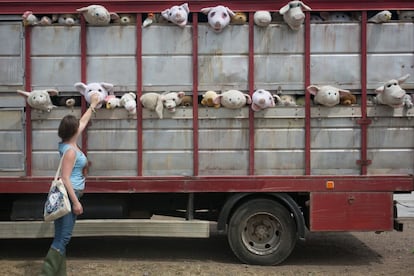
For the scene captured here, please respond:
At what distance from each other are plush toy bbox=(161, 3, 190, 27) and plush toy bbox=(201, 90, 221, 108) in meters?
0.82

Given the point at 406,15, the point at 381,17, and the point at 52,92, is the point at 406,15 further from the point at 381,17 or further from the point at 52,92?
the point at 52,92

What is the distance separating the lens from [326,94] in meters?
6.07

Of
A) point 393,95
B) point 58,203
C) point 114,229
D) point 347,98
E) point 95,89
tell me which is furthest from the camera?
point 114,229

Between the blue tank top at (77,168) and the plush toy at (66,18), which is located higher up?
the plush toy at (66,18)

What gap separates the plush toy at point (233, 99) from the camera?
20.1ft

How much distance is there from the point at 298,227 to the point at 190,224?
123 cm

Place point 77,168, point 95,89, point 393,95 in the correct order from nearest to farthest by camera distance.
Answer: point 77,168
point 393,95
point 95,89

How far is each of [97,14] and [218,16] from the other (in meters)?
1.33

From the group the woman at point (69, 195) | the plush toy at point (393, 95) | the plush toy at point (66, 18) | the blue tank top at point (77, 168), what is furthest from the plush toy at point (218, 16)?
the blue tank top at point (77, 168)

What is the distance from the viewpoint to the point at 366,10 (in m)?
6.21

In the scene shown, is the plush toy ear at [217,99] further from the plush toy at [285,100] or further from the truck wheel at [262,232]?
the truck wheel at [262,232]

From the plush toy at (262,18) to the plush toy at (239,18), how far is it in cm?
11

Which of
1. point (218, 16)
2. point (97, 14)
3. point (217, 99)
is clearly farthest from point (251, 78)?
point (97, 14)

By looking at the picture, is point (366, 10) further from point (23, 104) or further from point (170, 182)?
point (23, 104)
